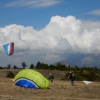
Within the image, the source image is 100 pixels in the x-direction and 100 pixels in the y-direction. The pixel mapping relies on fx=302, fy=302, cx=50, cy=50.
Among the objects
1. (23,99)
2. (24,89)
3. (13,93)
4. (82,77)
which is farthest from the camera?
(82,77)

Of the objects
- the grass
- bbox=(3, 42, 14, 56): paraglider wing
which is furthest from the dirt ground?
bbox=(3, 42, 14, 56): paraglider wing

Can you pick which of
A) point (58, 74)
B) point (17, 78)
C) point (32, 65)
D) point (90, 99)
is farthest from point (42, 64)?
point (90, 99)

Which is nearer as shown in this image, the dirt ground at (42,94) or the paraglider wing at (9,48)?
the dirt ground at (42,94)

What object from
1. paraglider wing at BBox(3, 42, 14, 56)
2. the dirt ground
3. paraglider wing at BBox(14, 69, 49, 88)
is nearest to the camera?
the dirt ground

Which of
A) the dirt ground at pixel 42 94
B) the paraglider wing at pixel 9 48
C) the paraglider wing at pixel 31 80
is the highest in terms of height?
the paraglider wing at pixel 9 48

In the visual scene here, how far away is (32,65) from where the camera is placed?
97312 millimetres

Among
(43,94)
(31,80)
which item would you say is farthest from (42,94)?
(31,80)

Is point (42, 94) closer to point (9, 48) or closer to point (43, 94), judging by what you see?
point (43, 94)

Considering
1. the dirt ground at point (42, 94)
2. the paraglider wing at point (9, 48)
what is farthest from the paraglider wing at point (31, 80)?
the paraglider wing at point (9, 48)

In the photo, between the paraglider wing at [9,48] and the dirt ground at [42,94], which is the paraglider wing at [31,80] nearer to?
the dirt ground at [42,94]

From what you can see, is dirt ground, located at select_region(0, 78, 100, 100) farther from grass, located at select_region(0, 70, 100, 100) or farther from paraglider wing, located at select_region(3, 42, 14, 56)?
paraglider wing, located at select_region(3, 42, 14, 56)

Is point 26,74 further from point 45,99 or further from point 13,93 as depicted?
point 45,99

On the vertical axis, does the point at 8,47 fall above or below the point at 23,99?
above

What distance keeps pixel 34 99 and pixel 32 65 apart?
73.2m
